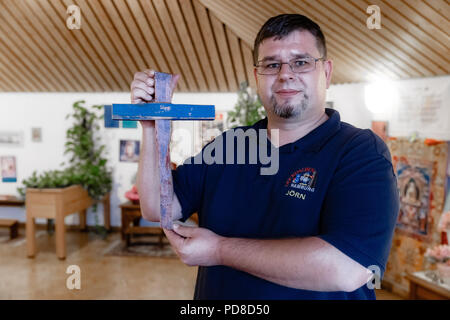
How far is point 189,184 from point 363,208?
2.14 feet

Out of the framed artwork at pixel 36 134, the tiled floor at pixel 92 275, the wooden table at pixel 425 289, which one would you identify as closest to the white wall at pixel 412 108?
the wooden table at pixel 425 289

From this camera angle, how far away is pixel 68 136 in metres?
6.61

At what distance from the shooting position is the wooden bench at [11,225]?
6.43 m

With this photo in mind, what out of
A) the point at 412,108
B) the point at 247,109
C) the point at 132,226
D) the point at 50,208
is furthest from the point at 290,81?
the point at 132,226

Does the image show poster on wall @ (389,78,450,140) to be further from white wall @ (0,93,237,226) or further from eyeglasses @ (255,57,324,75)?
white wall @ (0,93,237,226)

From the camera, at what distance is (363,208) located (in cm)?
96

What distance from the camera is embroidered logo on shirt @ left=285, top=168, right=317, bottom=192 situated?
1.12 meters

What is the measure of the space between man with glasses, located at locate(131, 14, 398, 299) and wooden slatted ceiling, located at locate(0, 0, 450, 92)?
6.32 feet

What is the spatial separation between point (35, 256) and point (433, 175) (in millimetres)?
5260

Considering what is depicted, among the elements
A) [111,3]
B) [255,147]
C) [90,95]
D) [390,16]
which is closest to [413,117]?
[390,16]

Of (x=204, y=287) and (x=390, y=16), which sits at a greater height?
(x=390, y=16)

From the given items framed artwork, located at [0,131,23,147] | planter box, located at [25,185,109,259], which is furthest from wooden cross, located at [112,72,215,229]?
framed artwork, located at [0,131,23,147]

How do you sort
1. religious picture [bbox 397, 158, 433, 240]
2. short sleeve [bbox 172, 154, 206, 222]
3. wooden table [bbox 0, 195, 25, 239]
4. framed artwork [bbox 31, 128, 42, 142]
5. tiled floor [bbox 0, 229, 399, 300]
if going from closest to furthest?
short sleeve [bbox 172, 154, 206, 222] < religious picture [bbox 397, 158, 433, 240] < tiled floor [bbox 0, 229, 399, 300] < wooden table [bbox 0, 195, 25, 239] < framed artwork [bbox 31, 128, 42, 142]

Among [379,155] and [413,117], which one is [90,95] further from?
[379,155]
